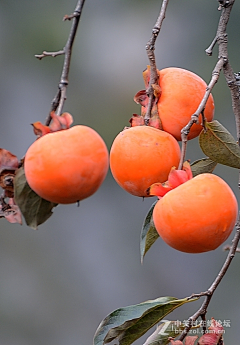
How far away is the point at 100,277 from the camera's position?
4219mm

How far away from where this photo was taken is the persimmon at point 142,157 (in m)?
0.86

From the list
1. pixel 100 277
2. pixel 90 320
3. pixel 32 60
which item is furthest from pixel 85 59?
pixel 90 320

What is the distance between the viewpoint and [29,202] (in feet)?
2.86

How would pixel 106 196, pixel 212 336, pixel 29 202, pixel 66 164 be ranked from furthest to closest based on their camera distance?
pixel 106 196
pixel 212 336
pixel 29 202
pixel 66 164

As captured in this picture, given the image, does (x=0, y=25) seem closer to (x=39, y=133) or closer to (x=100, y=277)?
(x=100, y=277)

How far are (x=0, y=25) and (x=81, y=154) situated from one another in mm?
4525

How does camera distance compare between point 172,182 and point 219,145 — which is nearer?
point 172,182

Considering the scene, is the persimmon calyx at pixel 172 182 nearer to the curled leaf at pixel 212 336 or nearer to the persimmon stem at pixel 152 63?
the persimmon stem at pixel 152 63

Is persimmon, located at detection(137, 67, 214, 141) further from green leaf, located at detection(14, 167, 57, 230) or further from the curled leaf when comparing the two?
the curled leaf

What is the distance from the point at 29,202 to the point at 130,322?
1.23 feet

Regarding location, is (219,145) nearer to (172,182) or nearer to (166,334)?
(172,182)

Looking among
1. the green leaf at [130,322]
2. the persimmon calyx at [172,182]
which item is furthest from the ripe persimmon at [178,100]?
the green leaf at [130,322]

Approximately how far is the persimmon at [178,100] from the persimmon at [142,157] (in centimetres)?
6

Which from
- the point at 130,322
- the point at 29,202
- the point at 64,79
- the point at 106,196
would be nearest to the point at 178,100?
the point at 64,79
